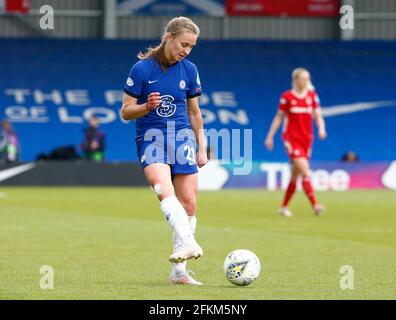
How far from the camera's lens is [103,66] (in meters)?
31.8

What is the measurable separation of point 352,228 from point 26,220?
4.42 metres

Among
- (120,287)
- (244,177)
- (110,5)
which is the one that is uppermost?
(110,5)

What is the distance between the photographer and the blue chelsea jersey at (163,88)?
8.02 m

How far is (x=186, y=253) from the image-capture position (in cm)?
750

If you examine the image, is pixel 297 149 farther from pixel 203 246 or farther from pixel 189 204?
pixel 189 204

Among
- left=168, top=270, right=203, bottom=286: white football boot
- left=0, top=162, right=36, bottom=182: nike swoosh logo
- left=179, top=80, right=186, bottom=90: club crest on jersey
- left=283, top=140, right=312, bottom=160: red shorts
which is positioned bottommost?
left=0, top=162, right=36, bottom=182: nike swoosh logo

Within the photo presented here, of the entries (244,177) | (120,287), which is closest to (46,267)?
(120,287)

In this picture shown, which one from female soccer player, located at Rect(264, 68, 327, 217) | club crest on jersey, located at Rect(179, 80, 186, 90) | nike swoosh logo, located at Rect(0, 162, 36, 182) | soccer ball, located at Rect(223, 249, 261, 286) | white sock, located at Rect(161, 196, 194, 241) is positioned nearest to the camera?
white sock, located at Rect(161, 196, 194, 241)

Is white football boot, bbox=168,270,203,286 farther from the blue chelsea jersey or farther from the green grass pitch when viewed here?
the blue chelsea jersey

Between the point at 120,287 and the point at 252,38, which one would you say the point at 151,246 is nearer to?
the point at 120,287

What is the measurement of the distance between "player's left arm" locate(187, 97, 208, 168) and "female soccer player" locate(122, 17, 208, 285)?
78 mm

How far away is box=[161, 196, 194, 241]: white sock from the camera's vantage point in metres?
7.73

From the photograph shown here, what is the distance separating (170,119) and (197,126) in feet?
1.27

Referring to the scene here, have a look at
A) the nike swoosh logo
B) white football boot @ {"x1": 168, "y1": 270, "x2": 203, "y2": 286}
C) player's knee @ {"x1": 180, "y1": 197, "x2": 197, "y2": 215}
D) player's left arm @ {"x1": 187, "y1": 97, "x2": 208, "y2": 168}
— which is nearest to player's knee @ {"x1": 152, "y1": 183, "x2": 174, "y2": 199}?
player's knee @ {"x1": 180, "y1": 197, "x2": 197, "y2": 215}
